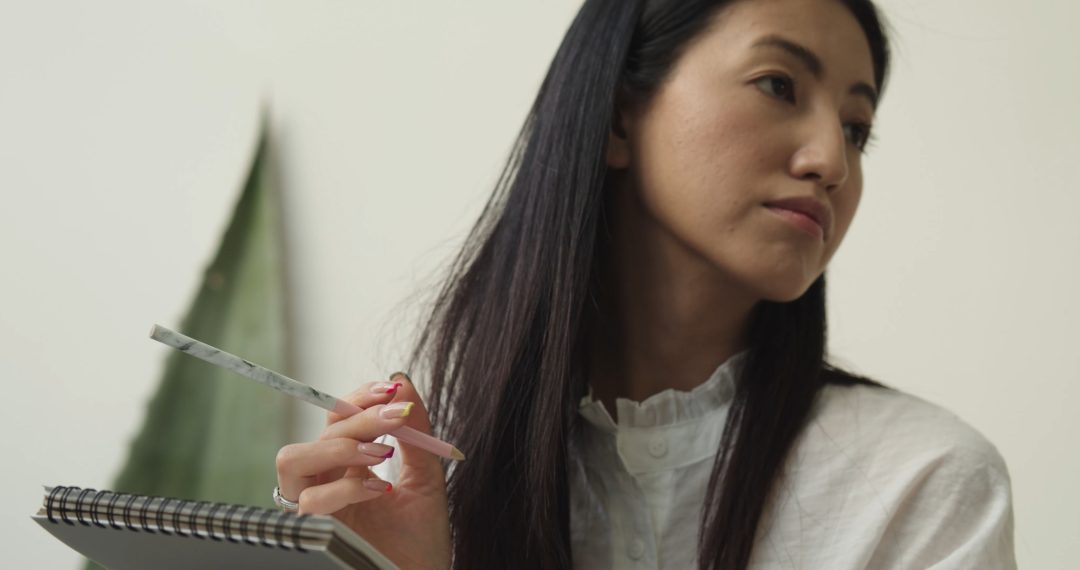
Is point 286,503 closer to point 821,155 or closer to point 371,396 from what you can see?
point 371,396

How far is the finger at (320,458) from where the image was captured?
75 cm

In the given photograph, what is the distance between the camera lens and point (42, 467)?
1560 mm

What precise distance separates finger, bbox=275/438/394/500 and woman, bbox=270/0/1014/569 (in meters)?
0.02

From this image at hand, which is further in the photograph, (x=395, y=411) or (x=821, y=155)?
(x=821, y=155)

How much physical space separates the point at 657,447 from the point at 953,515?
233 millimetres

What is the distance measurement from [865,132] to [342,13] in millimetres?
918

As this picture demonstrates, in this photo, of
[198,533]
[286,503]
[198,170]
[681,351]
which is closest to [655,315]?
[681,351]

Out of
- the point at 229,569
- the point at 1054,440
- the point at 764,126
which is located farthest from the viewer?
the point at 1054,440

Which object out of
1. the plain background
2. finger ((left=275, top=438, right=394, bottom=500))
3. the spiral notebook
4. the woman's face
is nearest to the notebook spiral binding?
the spiral notebook

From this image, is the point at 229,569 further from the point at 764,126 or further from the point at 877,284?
the point at 877,284

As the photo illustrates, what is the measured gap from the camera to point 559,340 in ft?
3.05

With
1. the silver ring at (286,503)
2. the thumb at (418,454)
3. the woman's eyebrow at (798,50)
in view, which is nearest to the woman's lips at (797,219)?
the woman's eyebrow at (798,50)

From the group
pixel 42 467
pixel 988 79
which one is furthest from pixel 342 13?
pixel 988 79

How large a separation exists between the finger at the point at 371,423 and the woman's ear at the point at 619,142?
13.3 inches
